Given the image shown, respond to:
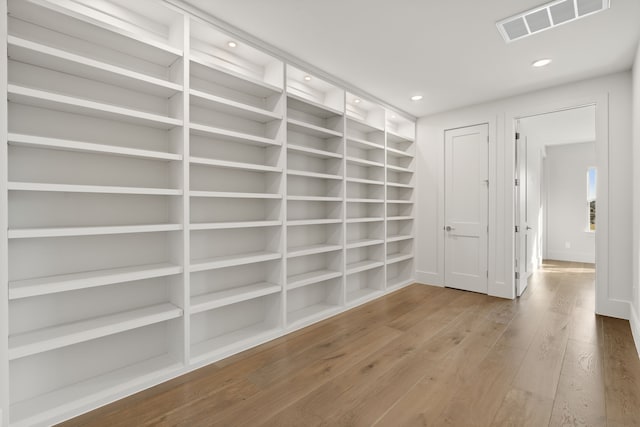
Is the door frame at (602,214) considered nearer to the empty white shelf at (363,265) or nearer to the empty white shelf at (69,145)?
the empty white shelf at (363,265)

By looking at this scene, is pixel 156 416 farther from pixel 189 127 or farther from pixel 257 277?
pixel 189 127

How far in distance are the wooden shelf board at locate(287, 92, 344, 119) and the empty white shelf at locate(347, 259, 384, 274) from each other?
1851 millimetres

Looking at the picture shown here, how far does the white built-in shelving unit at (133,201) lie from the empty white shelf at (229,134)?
0.02m

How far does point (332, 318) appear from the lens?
3.40 meters

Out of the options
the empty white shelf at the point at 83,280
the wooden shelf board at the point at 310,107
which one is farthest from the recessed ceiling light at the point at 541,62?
the empty white shelf at the point at 83,280

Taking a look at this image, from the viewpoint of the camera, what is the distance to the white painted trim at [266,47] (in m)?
2.28

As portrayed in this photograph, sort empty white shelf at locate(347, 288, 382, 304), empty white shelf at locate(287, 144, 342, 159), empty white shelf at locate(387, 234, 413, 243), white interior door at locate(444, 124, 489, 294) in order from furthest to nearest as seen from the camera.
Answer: empty white shelf at locate(387, 234, 413, 243), white interior door at locate(444, 124, 489, 294), empty white shelf at locate(347, 288, 382, 304), empty white shelf at locate(287, 144, 342, 159)

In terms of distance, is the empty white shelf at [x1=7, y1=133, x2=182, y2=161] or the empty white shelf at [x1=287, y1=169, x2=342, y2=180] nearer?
the empty white shelf at [x1=7, y1=133, x2=182, y2=161]

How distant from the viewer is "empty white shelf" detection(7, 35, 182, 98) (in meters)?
1.69

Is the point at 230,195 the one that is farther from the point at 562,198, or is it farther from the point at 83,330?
the point at 562,198

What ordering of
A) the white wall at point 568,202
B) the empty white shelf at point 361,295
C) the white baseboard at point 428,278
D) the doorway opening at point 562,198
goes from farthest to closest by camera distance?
1. the white wall at point 568,202
2. the doorway opening at point 562,198
3. the white baseboard at point 428,278
4. the empty white shelf at point 361,295

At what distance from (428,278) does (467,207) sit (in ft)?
4.10

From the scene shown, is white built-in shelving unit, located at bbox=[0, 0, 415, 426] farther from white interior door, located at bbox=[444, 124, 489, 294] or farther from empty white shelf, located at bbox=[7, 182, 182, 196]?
white interior door, located at bbox=[444, 124, 489, 294]

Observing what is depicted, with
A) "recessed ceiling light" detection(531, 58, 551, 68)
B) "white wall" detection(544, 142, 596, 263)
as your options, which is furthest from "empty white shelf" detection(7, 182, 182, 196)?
"white wall" detection(544, 142, 596, 263)
